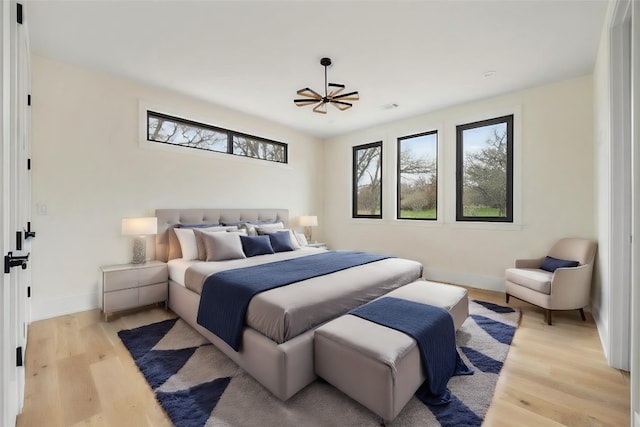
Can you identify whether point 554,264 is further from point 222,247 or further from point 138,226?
point 138,226

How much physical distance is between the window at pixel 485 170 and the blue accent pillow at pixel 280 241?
2.62 m

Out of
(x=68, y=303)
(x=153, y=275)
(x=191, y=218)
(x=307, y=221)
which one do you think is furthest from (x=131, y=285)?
(x=307, y=221)

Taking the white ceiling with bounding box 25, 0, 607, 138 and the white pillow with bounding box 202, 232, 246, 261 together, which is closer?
the white ceiling with bounding box 25, 0, 607, 138

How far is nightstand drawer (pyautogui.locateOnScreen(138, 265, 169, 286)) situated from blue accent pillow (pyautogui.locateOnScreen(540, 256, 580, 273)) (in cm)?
439

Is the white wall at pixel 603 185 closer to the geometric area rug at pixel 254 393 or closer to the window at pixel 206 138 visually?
the geometric area rug at pixel 254 393

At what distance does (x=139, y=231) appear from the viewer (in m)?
3.18

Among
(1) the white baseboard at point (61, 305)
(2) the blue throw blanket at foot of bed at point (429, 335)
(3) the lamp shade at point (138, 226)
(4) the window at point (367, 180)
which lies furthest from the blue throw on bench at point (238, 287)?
(4) the window at point (367, 180)

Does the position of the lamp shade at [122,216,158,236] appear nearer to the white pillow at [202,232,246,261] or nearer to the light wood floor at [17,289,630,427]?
the white pillow at [202,232,246,261]

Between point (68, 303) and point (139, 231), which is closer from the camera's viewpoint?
point (68, 303)

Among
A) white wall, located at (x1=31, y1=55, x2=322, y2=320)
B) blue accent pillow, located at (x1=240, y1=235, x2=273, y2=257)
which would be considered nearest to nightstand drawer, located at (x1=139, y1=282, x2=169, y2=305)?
white wall, located at (x1=31, y1=55, x2=322, y2=320)

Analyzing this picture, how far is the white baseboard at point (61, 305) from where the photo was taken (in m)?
2.88

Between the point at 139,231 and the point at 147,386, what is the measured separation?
183cm

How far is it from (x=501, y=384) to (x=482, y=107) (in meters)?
3.61

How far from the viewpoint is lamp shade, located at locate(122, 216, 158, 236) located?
3146 mm
